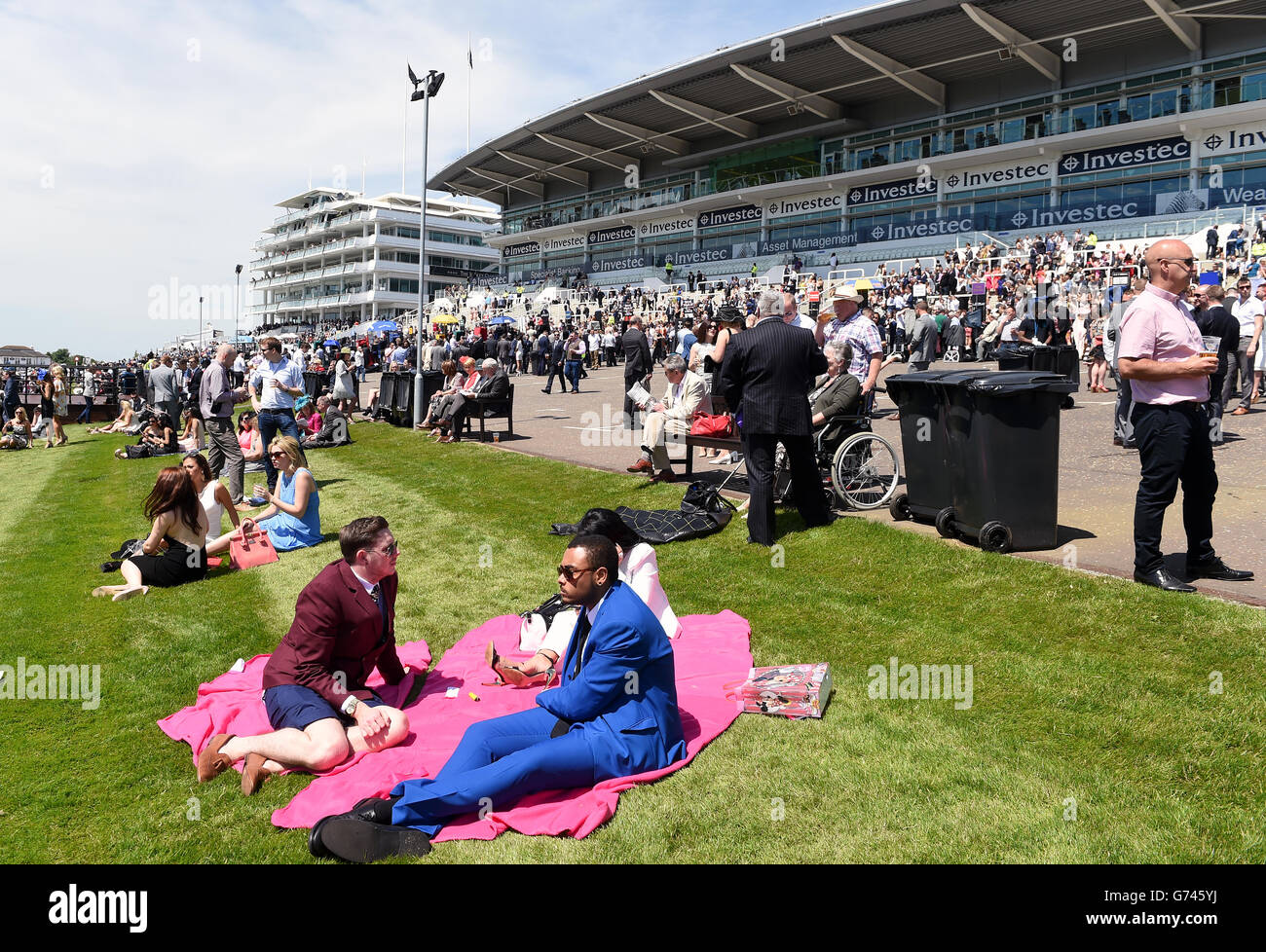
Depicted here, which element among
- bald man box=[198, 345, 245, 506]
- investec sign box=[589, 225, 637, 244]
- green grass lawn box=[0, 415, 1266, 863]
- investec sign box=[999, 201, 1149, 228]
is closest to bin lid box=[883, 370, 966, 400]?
green grass lawn box=[0, 415, 1266, 863]

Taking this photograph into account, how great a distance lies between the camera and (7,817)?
3777mm

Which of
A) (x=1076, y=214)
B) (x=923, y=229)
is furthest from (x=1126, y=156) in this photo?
(x=923, y=229)

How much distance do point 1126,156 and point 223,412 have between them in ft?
143

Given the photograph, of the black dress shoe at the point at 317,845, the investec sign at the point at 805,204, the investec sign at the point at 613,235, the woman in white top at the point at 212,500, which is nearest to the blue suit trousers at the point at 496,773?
the black dress shoe at the point at 317,845

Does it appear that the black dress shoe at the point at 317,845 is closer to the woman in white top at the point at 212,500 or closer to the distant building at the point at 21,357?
the woman in white top at the point at 212,500

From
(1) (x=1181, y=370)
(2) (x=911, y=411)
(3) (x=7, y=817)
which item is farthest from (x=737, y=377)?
(3) (x=7, y=817)

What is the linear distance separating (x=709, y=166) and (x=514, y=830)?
63672mm

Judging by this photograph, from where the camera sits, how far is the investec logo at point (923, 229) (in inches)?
1663

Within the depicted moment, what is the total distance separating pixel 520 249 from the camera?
269 feet

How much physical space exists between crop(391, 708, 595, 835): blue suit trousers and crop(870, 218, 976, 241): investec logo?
42.6 metres

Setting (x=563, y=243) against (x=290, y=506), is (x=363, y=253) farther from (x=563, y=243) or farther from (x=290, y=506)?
(x=290, y=506)

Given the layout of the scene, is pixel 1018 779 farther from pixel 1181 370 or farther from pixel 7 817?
pixel 7 817

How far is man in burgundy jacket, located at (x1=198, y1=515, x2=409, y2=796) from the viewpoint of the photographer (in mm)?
4203

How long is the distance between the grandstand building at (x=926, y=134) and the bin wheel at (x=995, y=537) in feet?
110
